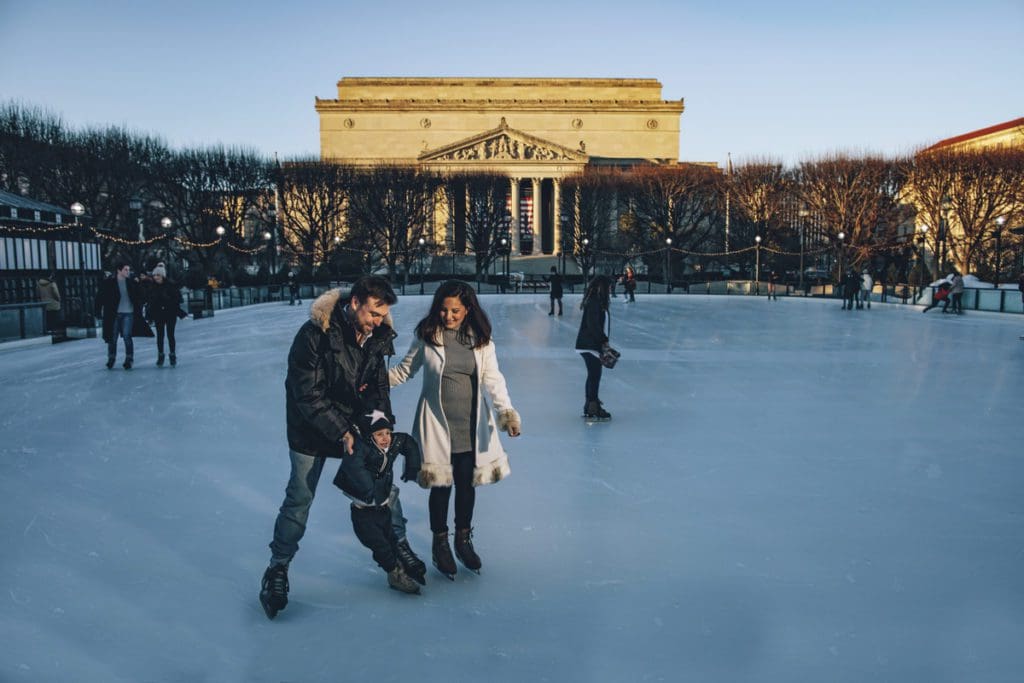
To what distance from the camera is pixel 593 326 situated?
7.20m

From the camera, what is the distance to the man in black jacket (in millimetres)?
3193

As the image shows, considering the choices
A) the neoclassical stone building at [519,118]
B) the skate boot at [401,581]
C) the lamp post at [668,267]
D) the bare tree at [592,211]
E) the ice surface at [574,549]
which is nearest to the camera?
the ice surface at [574,549]

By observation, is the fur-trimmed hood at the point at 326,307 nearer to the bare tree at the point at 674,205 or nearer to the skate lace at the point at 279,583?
the skate lace at the point at 279,583

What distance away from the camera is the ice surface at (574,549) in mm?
3025

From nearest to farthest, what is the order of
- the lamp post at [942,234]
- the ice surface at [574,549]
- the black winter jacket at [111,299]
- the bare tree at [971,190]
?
the ice surface at [574,549] < the black winter jacket at [111,299] < the lamp post at [942,234] < the bare tree at [971,190]

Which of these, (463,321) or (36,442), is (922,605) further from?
(36,442)

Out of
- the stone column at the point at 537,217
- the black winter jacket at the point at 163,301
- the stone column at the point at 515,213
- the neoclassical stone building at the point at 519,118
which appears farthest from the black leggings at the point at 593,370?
the neoclassical stone building at the point at 519,118

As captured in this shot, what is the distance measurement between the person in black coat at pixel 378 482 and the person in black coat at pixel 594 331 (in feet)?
12.6

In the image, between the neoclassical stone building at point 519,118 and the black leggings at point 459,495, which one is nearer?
the black leggings at point 459,495

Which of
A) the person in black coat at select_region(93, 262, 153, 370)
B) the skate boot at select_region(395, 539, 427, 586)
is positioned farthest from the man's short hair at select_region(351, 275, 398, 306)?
the person in black coat at select_region(93, 262, 153, 370)

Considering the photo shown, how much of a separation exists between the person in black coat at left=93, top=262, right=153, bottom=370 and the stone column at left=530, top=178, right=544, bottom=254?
168 feet

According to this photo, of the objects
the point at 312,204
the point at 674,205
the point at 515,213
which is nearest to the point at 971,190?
the point at 674,205

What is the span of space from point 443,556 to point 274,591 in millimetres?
772

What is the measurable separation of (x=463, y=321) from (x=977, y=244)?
122ft
